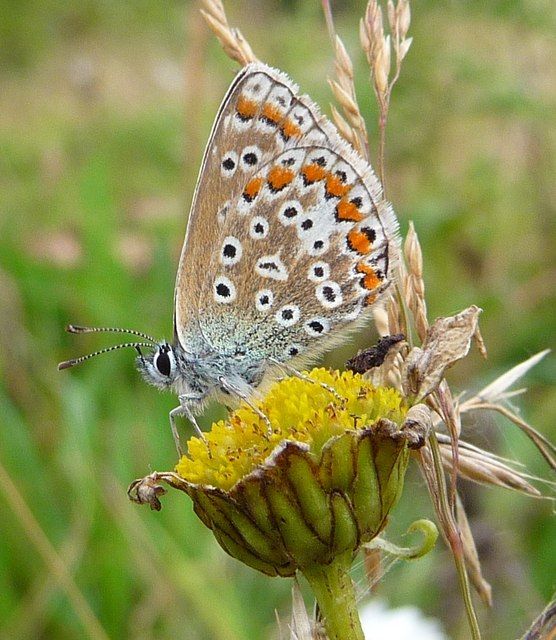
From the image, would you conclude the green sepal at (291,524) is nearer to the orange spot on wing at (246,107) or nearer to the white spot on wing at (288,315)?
the white spot on wing at (288,315)

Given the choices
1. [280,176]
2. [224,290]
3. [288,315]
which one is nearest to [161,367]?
[224,290]

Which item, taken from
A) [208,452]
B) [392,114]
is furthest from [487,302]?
[208,452]

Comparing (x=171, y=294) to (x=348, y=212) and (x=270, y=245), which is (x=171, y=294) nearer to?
(x=270, y=245)

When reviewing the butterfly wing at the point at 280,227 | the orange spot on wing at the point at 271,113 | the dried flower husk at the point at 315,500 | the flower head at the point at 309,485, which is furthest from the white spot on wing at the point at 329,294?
the dried flower husk at the point at 315,500

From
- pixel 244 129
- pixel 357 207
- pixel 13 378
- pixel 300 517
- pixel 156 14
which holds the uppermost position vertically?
pixel 156 14

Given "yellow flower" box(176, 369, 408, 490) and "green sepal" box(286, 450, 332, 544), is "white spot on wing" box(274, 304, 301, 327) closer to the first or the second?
"yellow flower" box(176, 369, 408, 490)

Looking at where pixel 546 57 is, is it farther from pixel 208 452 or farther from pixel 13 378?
pixel 208 452

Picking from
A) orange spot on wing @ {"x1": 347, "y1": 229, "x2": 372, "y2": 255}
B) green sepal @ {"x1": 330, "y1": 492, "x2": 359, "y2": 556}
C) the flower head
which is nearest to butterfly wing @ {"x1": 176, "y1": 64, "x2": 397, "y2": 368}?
orange spot on wing @ {"x1": 347, "y1": 229, "x2": 372, "y2": 255}
